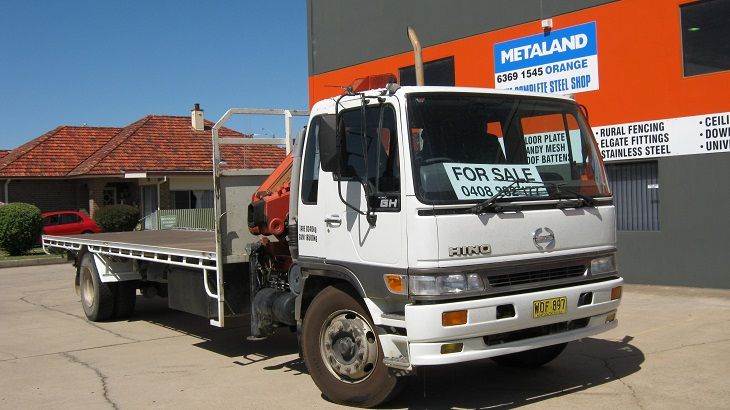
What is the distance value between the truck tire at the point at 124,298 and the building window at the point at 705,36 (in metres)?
9.29

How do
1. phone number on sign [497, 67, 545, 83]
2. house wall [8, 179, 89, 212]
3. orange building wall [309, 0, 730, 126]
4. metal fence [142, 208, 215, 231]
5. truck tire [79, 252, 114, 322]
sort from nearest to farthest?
truck tire [79, 252, 114, 322] → orange building wall [309, 0, 730, 126] → metal fence [142, 208, 215, 231] → phone number on sign [497, 67, 545, 83] → house wall [8, 179, 89, 212]

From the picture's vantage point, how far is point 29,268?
22125 mm

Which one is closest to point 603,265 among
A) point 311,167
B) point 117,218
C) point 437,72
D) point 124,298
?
point 311,167

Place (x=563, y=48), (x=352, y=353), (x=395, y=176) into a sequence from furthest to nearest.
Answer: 1. (x=563, y=48)
2. (x=352, y=353)
3. (x=395, y=176)

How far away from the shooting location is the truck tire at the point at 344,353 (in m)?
5.71

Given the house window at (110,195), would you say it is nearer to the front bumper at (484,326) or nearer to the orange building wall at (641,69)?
the orange building wall at (641,69)

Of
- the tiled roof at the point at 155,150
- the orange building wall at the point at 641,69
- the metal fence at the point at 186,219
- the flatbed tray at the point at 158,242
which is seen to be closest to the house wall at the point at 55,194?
the tiled roof at the point at 155,150

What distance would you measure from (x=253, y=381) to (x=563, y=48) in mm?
9135

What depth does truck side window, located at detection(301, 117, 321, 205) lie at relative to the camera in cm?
632

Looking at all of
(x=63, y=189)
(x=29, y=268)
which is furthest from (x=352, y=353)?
(x=63, y=189)

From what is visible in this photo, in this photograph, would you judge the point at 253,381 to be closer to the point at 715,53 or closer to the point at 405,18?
the point at 715,53

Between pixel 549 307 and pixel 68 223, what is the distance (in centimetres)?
2601

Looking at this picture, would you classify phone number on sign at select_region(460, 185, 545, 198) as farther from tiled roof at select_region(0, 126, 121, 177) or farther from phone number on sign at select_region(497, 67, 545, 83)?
tiled roof at select_region(0, 126, 121, 177)

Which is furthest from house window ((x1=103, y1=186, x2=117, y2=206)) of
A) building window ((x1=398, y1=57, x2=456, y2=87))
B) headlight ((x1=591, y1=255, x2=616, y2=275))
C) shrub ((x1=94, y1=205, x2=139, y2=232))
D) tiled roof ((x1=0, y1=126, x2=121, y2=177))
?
headlight ((x1=591, y1=255, x2=616, y2=275))
